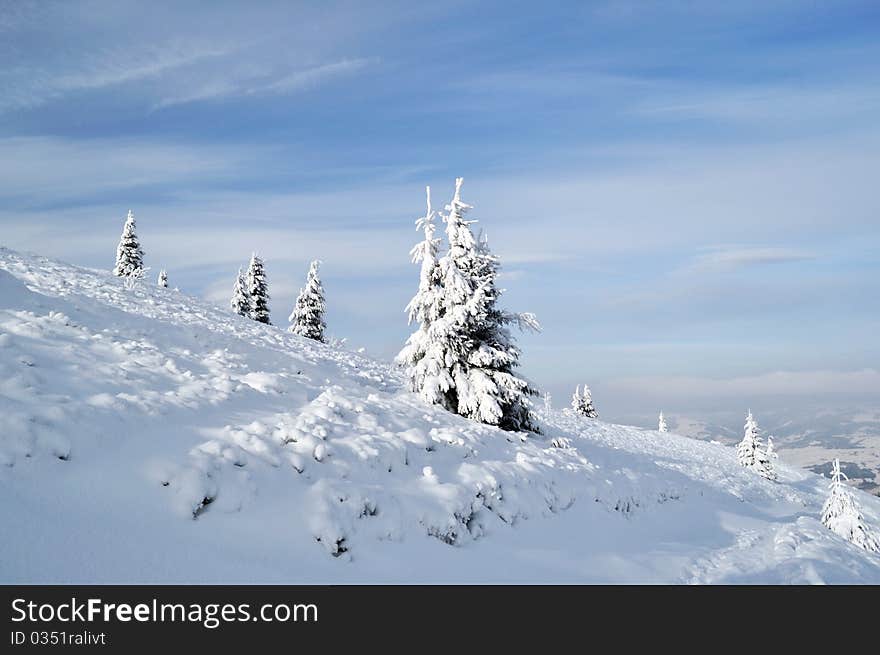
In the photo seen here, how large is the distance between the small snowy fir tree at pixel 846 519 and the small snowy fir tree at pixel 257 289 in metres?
44.1

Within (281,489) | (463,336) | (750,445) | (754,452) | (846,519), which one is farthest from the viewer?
(750,445)

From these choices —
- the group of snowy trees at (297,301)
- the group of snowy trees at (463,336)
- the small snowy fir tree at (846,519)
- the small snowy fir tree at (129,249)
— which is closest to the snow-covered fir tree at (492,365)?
the group of snowy trees at (463,336)

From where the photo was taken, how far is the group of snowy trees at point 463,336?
Result: 1540 centimetres

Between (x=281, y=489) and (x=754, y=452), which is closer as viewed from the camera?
(x=281, y=489)

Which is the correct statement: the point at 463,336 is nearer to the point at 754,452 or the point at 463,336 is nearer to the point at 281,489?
the point at 281,489

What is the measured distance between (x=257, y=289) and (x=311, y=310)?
6.12m

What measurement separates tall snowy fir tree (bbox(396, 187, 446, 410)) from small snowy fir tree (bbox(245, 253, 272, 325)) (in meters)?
36.1

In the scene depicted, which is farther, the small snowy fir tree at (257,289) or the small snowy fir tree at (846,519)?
the small snowy fir tree at (257,289)

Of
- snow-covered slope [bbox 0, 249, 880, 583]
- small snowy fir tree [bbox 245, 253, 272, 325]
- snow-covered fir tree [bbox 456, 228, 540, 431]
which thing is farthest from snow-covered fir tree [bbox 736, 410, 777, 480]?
small snowy fir tree [bbox 245, 253, 272, 325]

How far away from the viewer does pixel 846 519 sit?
23.0 metres

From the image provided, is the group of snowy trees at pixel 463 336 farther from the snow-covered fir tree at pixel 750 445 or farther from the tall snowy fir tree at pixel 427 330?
the snow-covered fir tree at pixel 750 445

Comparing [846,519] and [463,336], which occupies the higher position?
[463,336]

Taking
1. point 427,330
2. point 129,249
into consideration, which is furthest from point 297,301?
point 427,330
